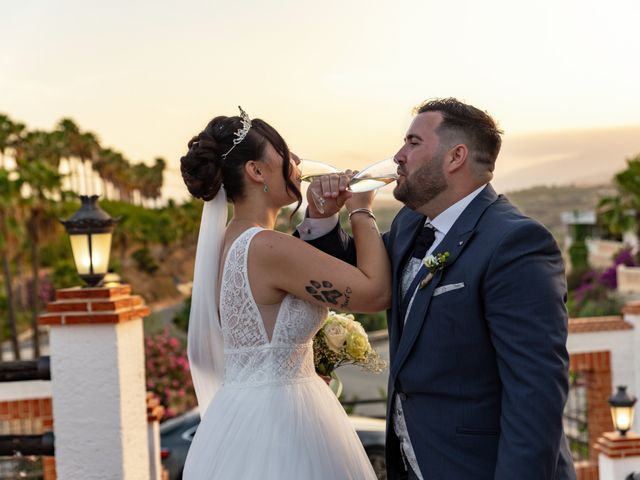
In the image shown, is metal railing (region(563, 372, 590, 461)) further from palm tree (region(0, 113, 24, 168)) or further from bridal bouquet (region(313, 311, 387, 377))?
palm tree (region(0, 113, 24, 168))

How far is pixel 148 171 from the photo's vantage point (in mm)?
68375

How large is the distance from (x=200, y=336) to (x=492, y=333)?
1.42 metres

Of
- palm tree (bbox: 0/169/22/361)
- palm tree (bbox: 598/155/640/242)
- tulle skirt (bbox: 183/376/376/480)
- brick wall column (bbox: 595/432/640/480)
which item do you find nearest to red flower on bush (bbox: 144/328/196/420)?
brick wall column (bbox: 595/432/640/480)

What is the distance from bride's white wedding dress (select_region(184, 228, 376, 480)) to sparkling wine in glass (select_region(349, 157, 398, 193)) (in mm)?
443

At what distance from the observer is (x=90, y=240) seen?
495 centimetres

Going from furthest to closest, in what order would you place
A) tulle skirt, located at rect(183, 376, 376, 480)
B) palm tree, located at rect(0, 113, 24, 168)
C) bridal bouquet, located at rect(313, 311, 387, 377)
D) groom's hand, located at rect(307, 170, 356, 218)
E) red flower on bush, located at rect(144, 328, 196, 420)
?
palm tree, located at rect(0, 113, 24, 168) < red flower on bush, located at rect(144, 328, 196, 420) < bridal bouquet, located at rect(313, 311, 387, 377) < tulle skirt, located at rect(183, 376, 376, 480) < groom's hand, located at rect(307, 170, 356, 218)

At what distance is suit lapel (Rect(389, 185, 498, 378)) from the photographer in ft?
8.58

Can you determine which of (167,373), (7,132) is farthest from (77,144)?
(167,373)

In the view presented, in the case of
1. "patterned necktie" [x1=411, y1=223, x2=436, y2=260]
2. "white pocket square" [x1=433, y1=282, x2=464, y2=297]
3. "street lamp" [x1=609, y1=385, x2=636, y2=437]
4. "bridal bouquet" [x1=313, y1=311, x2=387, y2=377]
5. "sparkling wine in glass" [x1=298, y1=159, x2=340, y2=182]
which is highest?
"sparkling wine in glass" [x1=298, y1=159, x2=340, y2=182]

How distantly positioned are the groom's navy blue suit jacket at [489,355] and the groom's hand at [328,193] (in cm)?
45

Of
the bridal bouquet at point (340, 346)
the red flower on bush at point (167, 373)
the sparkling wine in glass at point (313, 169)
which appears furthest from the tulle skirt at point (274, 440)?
the red flower on bush at point (167, 373)

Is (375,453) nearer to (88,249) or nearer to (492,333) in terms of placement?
(88,249)

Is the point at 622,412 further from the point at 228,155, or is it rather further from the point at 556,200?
the point at 556,200

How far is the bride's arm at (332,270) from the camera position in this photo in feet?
9.43
